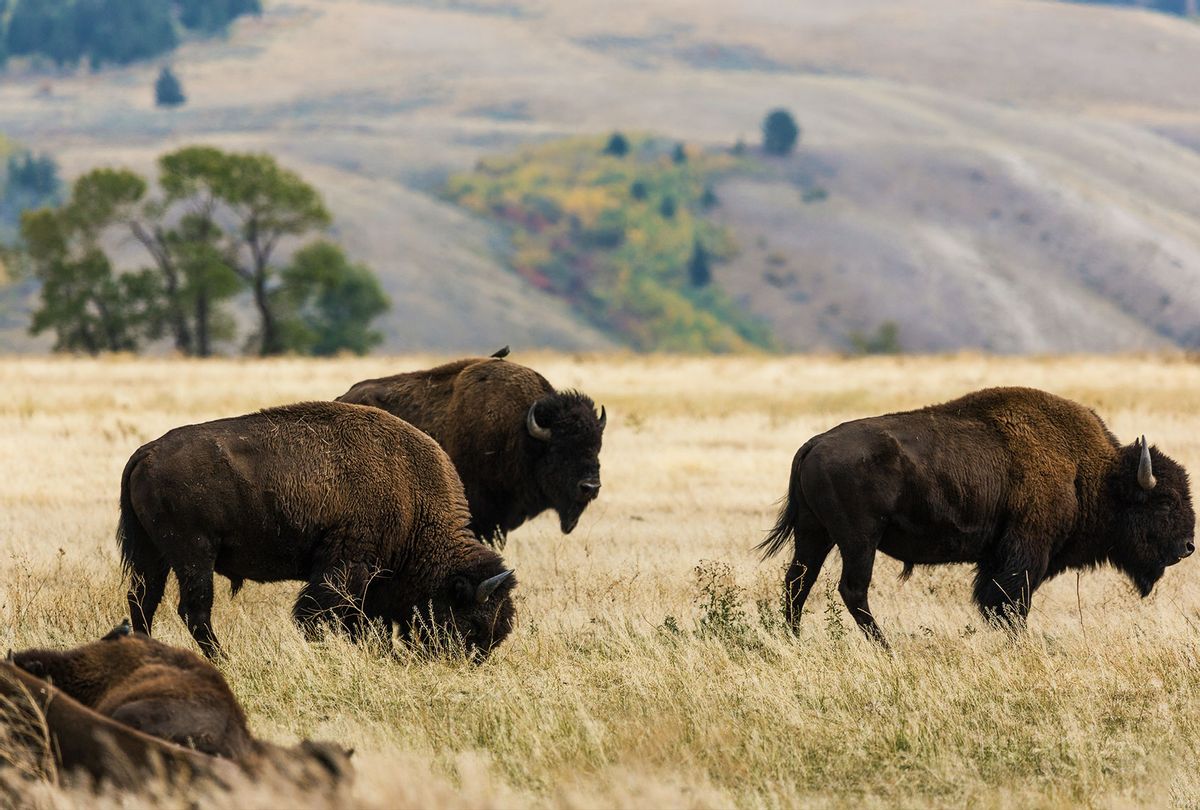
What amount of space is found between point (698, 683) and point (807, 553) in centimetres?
227

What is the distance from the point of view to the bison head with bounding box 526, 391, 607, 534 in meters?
12.1

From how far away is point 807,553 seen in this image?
10039mm

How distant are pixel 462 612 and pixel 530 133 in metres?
192

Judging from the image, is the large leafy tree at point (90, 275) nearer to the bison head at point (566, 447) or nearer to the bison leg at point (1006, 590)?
the bison head at point (566, 447)

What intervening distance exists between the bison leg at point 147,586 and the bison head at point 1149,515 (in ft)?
20.2

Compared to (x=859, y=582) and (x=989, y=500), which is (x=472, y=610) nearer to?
(x=859, y=582)

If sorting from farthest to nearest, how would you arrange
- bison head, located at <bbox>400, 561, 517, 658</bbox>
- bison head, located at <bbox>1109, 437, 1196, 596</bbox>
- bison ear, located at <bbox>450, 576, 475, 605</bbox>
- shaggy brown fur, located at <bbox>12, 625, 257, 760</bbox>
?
bison head, located at <bbox>1109, 437, 1196, 596</bbox> → bison ear, located at <bbox>450, 576, 475, 605</bbox> → bison head, located at <bbox>400, 561, 517, 658</bbox> → shaggy brown fur, located at <bbox>12, 625, 257, 760</bbox>

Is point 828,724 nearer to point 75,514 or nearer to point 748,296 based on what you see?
point 75,514

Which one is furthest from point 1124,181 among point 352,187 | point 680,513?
point 680,513

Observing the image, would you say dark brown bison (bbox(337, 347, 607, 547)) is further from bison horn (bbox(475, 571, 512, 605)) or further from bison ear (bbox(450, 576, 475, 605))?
bison horn (bbox(475, 571, 512, 605))

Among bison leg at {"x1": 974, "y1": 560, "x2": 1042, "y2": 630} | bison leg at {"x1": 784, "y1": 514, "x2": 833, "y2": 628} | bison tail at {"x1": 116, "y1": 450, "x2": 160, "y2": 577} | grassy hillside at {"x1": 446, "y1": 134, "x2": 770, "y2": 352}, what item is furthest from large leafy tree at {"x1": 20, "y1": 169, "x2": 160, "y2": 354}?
grassy hillside at {"x1": 446, "y1": 134, "x2": 770, "y2": 352}

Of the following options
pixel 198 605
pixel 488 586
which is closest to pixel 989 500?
pixel 488 586

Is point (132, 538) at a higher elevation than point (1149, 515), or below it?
higher

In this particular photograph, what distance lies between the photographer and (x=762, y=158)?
189000 millimetres
